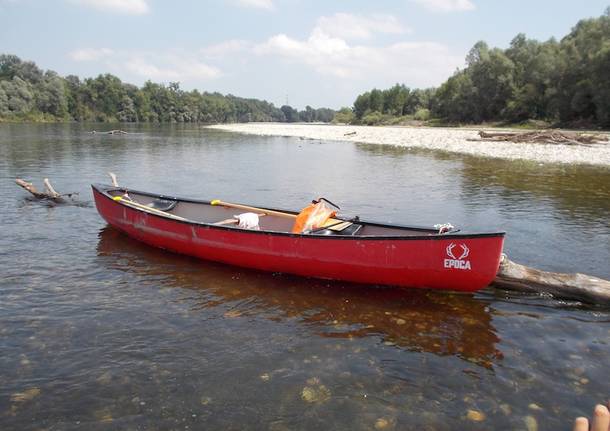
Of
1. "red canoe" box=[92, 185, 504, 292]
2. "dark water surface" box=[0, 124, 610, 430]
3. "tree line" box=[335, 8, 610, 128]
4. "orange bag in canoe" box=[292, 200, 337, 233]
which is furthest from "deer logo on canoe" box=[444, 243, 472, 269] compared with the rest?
"tree line" box=[335, 8, 610, 128]

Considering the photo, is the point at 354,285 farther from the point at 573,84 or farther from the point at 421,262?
the point at 573,84

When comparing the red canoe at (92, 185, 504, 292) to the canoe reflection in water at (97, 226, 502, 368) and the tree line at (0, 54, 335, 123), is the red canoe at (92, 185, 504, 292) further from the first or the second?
the tree line at (0, 54, 335, 123)

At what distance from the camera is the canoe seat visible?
13.4 metres

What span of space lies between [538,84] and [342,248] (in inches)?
2649

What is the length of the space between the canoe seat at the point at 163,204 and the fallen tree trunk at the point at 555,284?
8.85 meters

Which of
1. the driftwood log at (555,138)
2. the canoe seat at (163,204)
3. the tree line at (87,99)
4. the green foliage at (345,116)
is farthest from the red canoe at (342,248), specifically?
the green foliage at (345,116)

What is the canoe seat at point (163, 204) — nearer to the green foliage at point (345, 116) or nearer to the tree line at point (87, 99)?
the tree line at point (87, 99)

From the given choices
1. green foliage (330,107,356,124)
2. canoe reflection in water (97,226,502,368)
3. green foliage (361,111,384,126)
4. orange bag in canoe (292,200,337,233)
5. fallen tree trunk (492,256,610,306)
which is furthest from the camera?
green foliage (330,107,356,124)

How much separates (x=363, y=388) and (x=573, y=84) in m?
61.7

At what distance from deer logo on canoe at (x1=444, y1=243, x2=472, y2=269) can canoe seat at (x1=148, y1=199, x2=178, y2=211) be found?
8.39 metres

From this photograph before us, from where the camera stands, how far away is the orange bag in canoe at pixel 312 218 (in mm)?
9914

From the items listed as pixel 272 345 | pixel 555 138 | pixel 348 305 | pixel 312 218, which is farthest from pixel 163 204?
pixel 555 138

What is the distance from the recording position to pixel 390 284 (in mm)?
8711

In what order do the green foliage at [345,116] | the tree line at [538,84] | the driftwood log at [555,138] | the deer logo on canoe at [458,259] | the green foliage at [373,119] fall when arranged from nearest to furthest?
1. the deer logo on canoe at [458,259]
2. the driftwood log at [555,138]
3. the tree line at [538,84]
4. the green foliage at [373,119]
5. the green foliage at [345,116]
